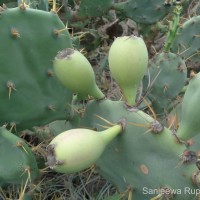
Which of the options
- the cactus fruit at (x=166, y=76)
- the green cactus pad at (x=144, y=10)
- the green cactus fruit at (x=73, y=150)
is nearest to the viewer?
the green cactus fruit at (x=73, y=150)

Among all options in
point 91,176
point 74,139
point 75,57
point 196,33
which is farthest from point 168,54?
point 74,139

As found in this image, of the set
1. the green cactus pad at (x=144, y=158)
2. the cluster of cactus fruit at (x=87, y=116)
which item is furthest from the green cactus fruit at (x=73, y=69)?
the green cactus pad at (x=144, y=158)

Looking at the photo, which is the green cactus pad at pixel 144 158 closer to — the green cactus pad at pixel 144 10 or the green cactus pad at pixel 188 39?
the green cactus pad at pixel 188 39

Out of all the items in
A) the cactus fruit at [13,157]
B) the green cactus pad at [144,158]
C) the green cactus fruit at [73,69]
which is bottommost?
the cactus fruit at [13,157]

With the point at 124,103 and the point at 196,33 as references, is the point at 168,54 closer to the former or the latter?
the point at 196,33

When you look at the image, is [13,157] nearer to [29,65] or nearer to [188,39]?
[29,65]

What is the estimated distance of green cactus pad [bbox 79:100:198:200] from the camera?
1262 mm

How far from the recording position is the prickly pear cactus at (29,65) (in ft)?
4.78

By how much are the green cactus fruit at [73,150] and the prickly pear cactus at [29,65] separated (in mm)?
440

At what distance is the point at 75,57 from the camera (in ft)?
4.25

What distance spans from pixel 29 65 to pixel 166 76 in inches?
25.8

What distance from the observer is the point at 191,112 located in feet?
4.22

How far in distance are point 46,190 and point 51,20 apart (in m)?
0.78

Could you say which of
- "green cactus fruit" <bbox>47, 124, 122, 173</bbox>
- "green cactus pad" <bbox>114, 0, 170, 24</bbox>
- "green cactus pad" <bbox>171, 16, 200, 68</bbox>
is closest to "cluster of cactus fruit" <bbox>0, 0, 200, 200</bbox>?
"green cactus fruit" <bbox>47, 124, 122, 173</bbox>
